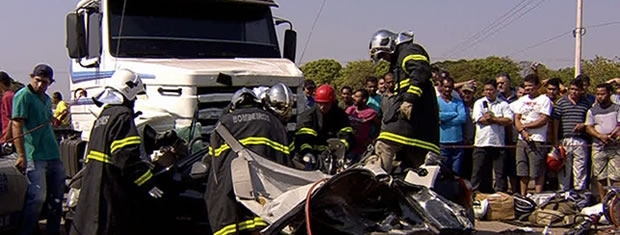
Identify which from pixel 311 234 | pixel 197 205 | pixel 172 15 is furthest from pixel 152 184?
pixel 172 15

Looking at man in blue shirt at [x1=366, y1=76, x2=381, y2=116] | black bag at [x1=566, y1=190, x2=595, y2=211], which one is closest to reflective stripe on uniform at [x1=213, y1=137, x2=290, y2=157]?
black bag at [x1=566, y1=190, x2=595, y2=211]

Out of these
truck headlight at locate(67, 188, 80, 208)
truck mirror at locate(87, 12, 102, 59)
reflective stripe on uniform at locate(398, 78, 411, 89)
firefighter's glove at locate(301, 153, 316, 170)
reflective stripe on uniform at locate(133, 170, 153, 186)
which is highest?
truck mirror at locate(87, 12, 102, 59)

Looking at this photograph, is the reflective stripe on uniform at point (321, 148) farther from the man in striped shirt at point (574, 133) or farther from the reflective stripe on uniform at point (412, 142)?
the man in striped shirt at point (574, 133)

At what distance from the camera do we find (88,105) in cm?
890

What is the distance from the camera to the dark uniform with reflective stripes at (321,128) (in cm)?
716

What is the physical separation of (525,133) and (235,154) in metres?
5.25

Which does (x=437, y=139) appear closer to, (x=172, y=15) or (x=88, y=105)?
(x=172, y=15)

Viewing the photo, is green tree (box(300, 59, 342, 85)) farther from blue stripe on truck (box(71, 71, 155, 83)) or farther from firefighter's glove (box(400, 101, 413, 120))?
firefighter's glove (box(400, 101, 413, 120))

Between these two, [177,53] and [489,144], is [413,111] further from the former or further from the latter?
[177,53]

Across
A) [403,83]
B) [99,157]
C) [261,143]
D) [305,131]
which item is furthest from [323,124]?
[99,157]

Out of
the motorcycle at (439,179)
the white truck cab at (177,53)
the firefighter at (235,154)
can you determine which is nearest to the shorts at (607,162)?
the white truck cab at (177,53)

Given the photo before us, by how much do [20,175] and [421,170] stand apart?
4001mm

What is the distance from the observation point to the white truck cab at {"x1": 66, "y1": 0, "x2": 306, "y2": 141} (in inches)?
303

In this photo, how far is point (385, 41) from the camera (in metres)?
6.37
